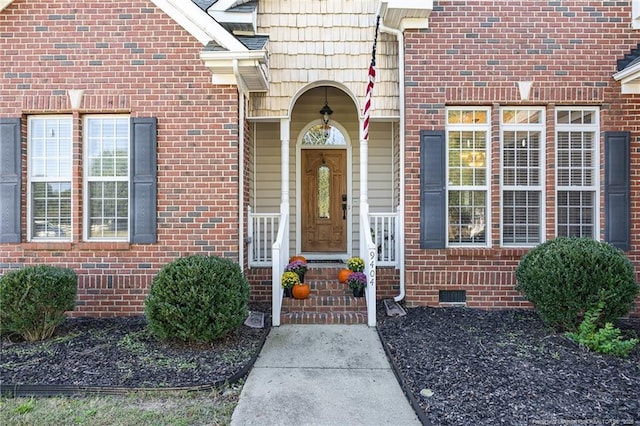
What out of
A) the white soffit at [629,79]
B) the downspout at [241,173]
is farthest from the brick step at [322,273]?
the white soffit at [629,79]

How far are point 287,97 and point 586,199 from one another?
465 cm

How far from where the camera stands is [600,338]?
12.8 feet

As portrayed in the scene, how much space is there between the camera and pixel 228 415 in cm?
297

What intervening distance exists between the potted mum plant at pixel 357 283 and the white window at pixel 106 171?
319cm

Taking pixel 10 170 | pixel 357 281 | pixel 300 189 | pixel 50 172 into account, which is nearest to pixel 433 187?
pixel 357 281

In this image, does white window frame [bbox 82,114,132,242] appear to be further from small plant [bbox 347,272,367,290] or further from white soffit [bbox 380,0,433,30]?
white soffit [bbox 380,0,433,30]

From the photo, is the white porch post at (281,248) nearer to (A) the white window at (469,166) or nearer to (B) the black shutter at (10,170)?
(A) the white window at (469,166)

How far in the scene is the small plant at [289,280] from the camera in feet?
17.7

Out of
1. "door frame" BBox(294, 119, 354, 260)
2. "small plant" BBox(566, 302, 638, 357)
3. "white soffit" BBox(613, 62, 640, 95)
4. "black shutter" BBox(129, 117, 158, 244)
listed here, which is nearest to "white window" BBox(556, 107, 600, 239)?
"white soffit" BBox(613, 62, 640, 95)

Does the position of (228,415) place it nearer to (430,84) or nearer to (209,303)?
(209,303)

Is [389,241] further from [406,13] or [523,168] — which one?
[406,13]

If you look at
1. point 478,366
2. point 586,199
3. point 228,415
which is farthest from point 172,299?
point 586,199

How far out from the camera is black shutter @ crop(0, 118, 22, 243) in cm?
520

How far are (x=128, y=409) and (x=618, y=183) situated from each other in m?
6.47
